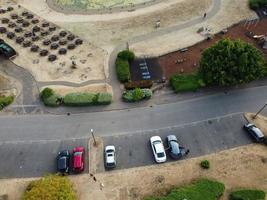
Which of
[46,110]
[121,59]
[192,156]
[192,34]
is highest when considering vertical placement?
[192,34]

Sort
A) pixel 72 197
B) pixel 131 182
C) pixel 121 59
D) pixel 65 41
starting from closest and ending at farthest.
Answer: pixel 72 197 < pixel 131 182 < pixel 121 59 < pixel 65 41

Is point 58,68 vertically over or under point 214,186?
over

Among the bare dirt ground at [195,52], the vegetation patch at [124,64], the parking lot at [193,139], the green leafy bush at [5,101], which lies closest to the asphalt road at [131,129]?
the parking lot at [193,139]

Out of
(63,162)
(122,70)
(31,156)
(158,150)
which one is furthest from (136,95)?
(31,156)

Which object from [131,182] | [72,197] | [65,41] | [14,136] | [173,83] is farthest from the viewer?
[65,41]

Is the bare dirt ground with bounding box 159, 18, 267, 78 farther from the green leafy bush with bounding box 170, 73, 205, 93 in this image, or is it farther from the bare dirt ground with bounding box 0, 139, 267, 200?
the bare dirt ground with bounding box 0, 139, 267, 200

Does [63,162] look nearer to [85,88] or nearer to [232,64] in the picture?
[85,88]

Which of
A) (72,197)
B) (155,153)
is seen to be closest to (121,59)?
(155,153)

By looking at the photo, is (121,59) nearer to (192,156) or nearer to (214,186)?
(192,156)
